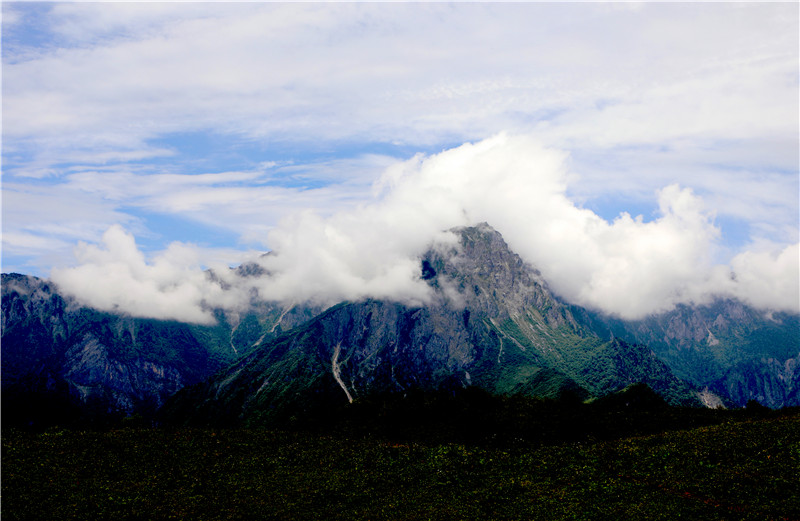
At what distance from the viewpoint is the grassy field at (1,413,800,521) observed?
2544 inches

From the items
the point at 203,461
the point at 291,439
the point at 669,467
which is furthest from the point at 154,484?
the point at 669,467

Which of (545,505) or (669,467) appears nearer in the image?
(545,505)

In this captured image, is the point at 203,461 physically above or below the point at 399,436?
above

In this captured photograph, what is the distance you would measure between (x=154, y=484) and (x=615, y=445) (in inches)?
2946

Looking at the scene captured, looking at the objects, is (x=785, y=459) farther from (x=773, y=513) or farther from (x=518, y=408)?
(x=518, y=408)

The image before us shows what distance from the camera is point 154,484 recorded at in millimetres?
74750

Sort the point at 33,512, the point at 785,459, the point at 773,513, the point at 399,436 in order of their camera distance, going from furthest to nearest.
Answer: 1. the point at 399,436
2. the point at 785,459
3. the point at 33,512
4. the point at 773,513

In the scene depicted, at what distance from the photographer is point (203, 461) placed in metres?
85.6

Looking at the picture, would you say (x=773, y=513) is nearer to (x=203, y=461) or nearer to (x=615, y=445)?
(x=615, y=445)

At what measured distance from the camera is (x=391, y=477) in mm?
82062

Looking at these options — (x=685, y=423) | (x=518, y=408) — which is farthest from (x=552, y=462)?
(x=518, y=408)

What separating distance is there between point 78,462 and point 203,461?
58.4 ft

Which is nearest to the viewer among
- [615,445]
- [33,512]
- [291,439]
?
[33,512]

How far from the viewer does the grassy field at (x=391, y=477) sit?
212ft
